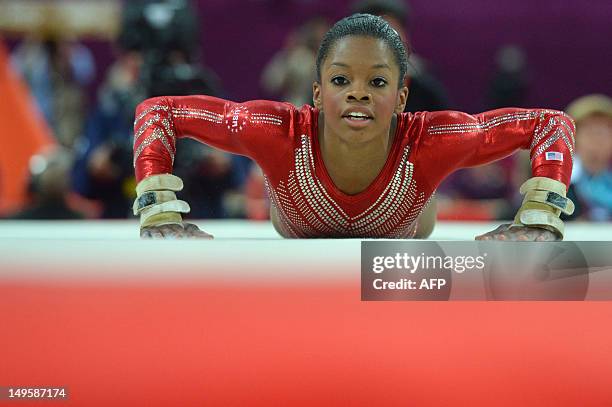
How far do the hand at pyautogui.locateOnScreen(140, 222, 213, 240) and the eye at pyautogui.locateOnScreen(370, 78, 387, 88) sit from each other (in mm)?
483

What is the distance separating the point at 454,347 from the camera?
150 centimetres

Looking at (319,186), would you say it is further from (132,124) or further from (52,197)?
(52,197)

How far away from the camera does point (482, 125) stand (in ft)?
6.20

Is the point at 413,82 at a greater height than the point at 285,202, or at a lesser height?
greater

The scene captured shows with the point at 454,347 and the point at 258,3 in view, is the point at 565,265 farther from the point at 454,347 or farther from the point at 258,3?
the point at 258,3

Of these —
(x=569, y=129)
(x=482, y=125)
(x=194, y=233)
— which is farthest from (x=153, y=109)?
(x=569, y=129)

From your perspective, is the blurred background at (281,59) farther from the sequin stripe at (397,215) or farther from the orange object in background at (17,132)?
the sequin stripe at (397,215)

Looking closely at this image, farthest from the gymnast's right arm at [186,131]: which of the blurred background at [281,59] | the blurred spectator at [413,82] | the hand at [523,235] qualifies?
the blurred background at [281,59]

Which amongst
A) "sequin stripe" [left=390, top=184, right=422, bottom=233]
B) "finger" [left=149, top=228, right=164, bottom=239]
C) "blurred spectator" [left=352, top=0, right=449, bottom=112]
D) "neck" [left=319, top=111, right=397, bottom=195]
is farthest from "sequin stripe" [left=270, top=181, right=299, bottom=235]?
"blurred spectator" [left=352, top=0, right=449, bottom=112]

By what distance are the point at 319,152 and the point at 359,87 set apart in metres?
0.22

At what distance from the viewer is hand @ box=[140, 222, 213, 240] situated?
167 centimetres

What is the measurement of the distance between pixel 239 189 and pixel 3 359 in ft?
7.24

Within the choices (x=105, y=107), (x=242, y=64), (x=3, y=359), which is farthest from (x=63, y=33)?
(x=3, y=359)

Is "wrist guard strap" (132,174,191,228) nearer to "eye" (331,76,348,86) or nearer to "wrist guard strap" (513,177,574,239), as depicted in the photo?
"eye" (331,76,348,86)
